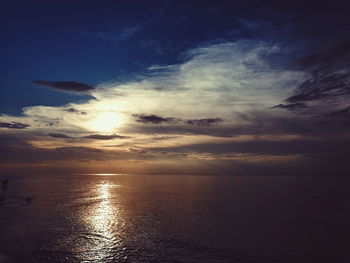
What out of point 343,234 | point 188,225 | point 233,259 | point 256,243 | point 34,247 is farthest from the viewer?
point 188,225

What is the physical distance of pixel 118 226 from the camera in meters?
44.4

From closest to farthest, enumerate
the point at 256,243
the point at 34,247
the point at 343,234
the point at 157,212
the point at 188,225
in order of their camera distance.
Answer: the point at 34,247 → the point at 256,243 → the point at 343,234 → the point at 188,225 → the point at 157,212

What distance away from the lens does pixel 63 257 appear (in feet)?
92.5

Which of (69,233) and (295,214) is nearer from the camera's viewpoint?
(69,233)

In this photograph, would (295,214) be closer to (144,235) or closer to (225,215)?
(225,215)

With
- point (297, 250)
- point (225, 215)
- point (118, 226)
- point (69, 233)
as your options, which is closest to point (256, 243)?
point (297, 250)

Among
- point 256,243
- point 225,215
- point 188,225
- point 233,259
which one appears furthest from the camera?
point 225,215

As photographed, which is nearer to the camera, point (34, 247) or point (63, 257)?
point (63, 257)

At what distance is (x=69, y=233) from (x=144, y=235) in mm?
11440

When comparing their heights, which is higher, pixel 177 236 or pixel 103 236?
pixel 177 236

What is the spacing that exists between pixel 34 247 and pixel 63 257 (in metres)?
5.45

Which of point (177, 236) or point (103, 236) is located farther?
point (103, 236)

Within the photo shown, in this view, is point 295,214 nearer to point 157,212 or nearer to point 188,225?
point 188,225

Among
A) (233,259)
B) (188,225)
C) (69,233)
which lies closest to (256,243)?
(233,259)
